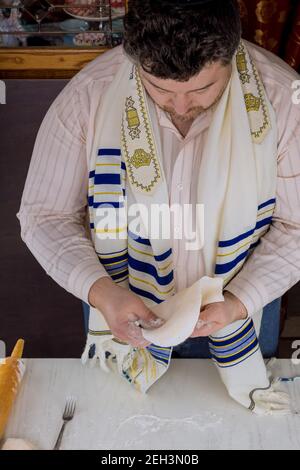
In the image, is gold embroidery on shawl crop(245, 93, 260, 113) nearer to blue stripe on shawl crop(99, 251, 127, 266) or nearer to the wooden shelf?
blue stripe on shawl crop(99, 251, 127, 266)

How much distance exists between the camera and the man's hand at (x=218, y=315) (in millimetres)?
1218

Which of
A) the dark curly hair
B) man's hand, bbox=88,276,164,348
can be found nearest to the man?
man's hand, bbox=88,276,164,348

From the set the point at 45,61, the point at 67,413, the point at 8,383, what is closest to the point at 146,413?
the point at 67,413

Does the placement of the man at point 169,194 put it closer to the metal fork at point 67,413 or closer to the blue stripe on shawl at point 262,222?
the blue stripe on shawl at point 262,222

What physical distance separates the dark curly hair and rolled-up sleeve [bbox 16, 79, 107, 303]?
11.3 inches

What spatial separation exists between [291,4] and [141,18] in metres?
0.98

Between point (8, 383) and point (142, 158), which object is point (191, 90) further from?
point (8, 383)

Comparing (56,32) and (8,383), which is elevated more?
(56,32)

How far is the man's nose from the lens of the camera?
3.77ft

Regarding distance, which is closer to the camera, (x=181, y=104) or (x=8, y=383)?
(x=181, y=104)

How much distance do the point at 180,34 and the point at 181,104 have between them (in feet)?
0.53

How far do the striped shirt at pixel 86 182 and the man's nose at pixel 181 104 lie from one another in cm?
11

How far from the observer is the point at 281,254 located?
132 cm

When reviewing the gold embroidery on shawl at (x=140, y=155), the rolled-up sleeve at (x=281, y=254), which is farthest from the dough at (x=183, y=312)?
the gold embroidery on shawl at (x=140, y=155)
